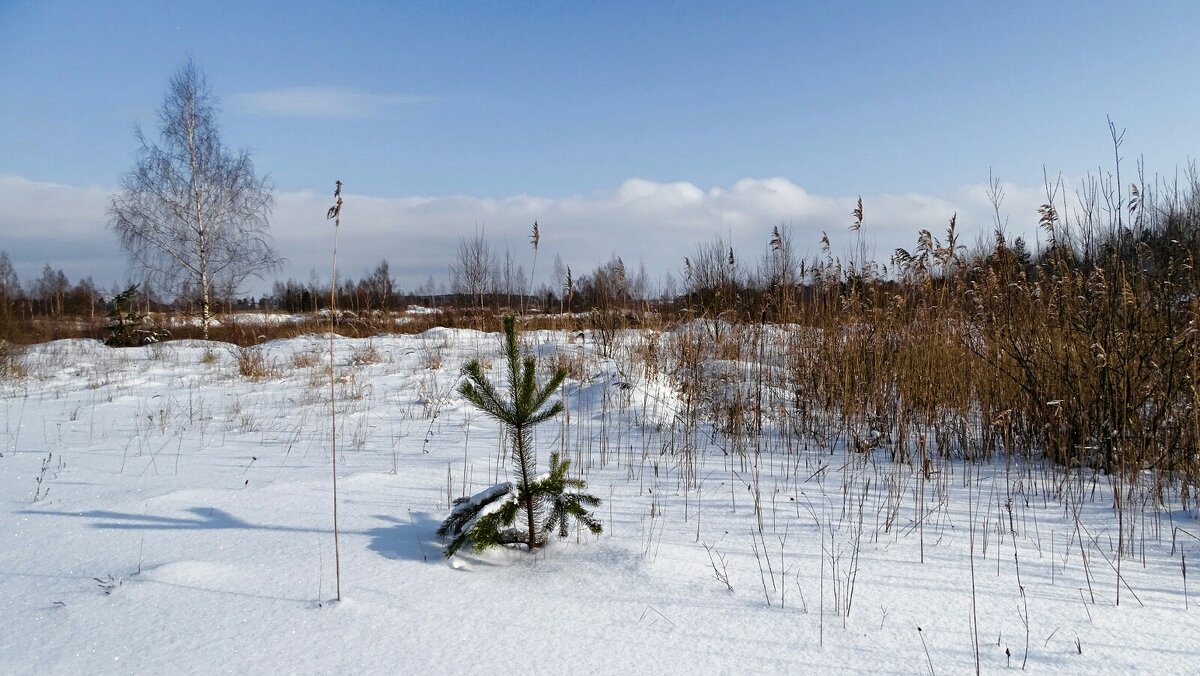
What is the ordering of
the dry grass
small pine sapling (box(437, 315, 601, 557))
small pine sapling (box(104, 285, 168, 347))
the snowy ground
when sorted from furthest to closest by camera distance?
small pine sapling (box(104, 285, 168, 347))
the dry grass
small pine sapling (box(437, 315, 601, 557))
the snowy ground

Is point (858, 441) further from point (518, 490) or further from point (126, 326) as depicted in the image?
point (126, 326)

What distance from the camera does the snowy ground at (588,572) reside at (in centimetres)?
170

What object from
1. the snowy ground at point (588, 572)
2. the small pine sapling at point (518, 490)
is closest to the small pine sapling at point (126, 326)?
the snowy ground at point (588, 572)

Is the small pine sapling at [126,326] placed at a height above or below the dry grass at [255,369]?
above

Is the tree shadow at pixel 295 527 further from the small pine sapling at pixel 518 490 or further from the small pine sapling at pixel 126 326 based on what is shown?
the small pine sapling at pixel 126 326

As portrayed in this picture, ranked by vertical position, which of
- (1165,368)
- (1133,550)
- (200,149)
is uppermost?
(200,149)

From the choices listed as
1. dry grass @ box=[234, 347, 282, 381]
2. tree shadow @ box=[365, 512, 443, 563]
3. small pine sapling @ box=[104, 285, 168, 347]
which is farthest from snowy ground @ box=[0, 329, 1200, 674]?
small pine sapling @ box=[104, 285, 168, 347]

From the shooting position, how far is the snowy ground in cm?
170

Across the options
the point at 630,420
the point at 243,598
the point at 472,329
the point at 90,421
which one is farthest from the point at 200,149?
the point at 243,598

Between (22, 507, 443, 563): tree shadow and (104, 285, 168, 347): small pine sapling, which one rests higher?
(104, 285, 168, 347): small pine sapling

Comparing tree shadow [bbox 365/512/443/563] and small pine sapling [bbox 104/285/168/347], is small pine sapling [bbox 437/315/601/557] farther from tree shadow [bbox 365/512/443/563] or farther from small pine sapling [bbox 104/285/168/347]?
small pine sapling [bbox 104/285/168/347]

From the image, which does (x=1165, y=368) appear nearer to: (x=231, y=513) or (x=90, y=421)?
(x=231, y=513)

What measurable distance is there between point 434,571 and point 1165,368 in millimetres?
4285

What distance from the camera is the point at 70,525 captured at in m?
2.63
